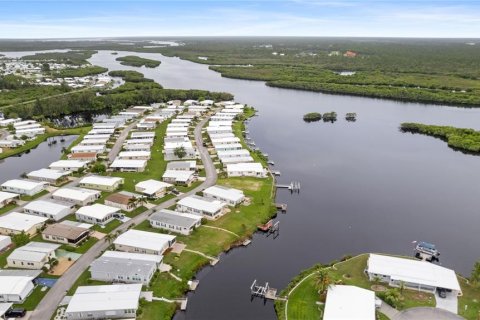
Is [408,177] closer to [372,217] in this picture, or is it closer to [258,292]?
[372,217]

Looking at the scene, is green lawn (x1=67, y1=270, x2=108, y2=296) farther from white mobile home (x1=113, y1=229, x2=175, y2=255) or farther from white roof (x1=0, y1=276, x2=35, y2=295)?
white mobile home (x1=113, y1=229, x2=175, y2=255)

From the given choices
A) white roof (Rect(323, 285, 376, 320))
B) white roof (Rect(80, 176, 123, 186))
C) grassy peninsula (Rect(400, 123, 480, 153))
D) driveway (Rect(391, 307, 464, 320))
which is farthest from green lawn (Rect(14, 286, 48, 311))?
grassy peninsula (Rect(400, 123, 480, 153))

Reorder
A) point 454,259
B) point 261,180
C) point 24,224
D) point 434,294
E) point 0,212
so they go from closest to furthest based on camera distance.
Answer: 1. point 434,294
2. point 454,259
3. point 24,224
4. point 0,212
5. point 261,180

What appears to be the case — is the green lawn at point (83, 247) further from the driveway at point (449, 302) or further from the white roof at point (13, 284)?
the driveway at point (449, 302)

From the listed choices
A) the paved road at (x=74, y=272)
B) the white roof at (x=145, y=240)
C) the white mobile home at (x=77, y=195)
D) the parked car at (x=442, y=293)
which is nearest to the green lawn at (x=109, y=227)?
the paved road at (x=74, y=272)

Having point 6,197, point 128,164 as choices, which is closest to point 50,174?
point 6,197

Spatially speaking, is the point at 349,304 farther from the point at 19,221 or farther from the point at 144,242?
the point at 19,221

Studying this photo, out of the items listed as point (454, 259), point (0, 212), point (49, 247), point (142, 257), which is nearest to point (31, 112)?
point (0, 212)
